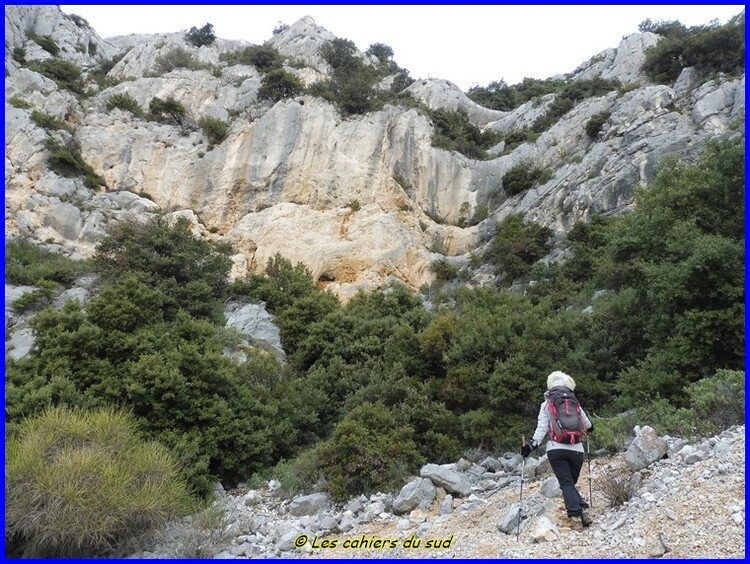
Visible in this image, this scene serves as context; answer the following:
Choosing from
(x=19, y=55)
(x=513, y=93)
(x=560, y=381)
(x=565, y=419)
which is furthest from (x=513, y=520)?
(x=513, y=93)

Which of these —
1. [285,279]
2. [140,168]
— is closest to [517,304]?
[285,279]

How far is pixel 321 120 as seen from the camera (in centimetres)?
2959

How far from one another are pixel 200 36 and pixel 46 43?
479 inches

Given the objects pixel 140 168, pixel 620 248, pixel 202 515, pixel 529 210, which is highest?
pixel 140 168

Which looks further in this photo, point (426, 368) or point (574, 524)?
point (426, 368)

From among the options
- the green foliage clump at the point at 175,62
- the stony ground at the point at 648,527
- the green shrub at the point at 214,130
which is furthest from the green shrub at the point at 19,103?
the stony ground at the point at 648,527

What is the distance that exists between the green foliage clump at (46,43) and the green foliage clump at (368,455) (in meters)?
38.4

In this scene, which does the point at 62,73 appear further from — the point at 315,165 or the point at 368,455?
the point at 368,455

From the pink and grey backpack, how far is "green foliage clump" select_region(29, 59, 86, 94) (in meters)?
36.4

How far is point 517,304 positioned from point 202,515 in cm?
1213

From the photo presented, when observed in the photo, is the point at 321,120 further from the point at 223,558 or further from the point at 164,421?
the point at 223,558

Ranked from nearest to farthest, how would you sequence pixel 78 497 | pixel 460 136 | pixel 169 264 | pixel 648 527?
pixel 648 527, pixel 78 497, pixel 169 264, pixel 460 136

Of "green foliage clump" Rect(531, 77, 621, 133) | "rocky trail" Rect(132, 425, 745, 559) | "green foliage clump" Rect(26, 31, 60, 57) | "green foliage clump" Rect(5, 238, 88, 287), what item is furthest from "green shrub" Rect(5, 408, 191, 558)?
"green foliage clump" Rect(26, 31, 60, 57)

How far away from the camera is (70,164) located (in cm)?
2678
